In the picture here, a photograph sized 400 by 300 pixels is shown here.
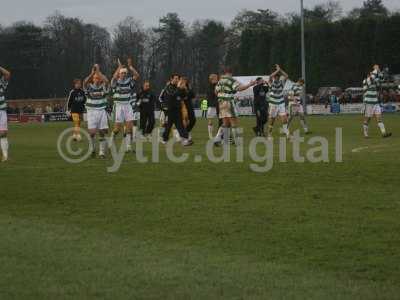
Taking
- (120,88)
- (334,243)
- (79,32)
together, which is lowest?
(334,243)

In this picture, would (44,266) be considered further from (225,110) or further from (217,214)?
(225,110)

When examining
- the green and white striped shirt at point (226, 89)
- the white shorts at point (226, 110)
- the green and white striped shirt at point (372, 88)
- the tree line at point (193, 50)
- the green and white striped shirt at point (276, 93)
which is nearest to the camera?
the white shorts at point (226, 110)

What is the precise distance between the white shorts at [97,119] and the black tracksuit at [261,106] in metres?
10.3

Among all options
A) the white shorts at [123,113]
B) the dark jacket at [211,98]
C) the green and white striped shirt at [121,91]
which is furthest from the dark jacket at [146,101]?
the green and white striped shirt at [121,91]

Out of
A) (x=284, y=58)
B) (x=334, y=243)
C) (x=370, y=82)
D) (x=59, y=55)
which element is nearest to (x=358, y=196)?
(x=334, y=243)

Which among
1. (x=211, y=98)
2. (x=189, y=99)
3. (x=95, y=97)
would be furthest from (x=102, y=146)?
(x=211, y=98)

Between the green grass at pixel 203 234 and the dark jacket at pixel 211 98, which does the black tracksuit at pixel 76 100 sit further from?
the green grass at pixel 203 234

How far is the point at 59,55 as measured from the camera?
A: 367 feet

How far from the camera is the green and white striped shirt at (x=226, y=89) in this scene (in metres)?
25.8

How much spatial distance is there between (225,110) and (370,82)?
6.20 metres

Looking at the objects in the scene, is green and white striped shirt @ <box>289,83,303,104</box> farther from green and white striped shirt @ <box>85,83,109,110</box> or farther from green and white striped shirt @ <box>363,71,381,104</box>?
green and white striped shirt @ <box>85,83,109,110</box>

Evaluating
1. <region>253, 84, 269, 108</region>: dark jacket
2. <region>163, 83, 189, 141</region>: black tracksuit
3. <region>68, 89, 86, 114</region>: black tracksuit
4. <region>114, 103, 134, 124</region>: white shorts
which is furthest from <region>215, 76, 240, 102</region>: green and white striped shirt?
<region>68, 89, 86, 114</region>: black tracksuit

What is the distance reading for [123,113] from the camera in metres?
23.8

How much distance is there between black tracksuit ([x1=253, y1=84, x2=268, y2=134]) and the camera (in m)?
31.7
